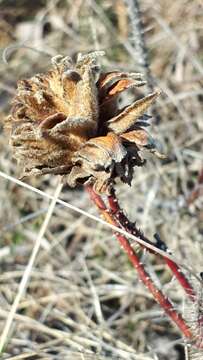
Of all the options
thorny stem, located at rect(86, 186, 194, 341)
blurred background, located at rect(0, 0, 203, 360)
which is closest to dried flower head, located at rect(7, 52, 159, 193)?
thorny stem, located at rect(86, 186, 194, 341)

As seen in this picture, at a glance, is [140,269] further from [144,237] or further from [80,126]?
[80,126]

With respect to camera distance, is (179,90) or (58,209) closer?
(58,209)

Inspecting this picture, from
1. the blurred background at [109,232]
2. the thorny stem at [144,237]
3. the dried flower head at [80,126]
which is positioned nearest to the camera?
the dried flower head at [80,126]

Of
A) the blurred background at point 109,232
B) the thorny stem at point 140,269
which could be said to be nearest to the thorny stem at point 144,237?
the thorny stem at point 140,269

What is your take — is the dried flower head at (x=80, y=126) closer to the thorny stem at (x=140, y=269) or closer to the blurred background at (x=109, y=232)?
the thorny stem at (x=140, y=269)

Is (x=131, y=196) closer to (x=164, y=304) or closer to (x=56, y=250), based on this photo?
(x=56, y=250)

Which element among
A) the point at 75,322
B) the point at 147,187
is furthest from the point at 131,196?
the point at 75,322
